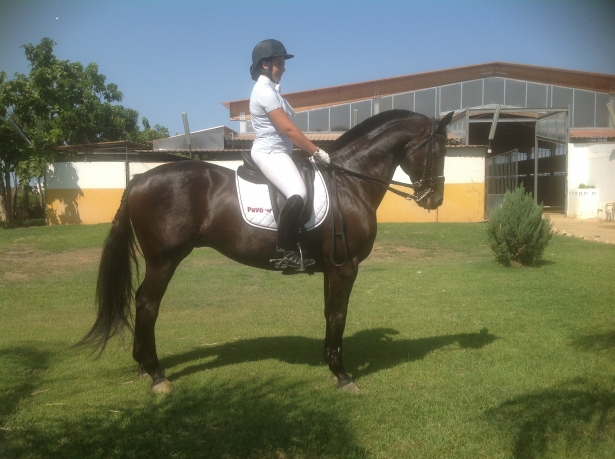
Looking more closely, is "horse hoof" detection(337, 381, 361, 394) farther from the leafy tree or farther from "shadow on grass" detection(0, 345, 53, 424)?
the leafy tree

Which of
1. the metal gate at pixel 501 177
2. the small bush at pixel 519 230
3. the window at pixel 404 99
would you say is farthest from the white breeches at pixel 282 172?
the window at pixel 404 99

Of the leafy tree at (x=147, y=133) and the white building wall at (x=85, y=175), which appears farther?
the leafy tree at (x=147, y=133)

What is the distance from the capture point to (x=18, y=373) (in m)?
5.43

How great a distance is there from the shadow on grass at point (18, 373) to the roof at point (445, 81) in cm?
3118

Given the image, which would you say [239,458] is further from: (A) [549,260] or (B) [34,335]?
(A) [549,260]

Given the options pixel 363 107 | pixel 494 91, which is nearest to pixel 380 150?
pixel 363 107

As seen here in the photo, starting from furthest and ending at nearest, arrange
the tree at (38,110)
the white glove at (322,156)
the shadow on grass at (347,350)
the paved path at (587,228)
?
the tree at (38,110) < the paved path at (587,228) < the shadow on grass at (347,350) < the white glove at (322,156)

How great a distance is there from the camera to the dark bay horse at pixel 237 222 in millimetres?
5223

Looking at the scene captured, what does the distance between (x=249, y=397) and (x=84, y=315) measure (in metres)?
4.78

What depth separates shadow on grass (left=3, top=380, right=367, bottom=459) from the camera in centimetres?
372

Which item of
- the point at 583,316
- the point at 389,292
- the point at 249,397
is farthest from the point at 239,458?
the point at 389,292

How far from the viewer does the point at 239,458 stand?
3.65 meters

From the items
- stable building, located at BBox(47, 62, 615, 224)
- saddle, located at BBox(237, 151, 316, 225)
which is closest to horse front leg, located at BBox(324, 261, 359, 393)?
saddle, located at BBox(237, 151, 316, 225)

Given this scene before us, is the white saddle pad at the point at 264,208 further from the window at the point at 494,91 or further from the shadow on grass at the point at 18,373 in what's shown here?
the window at the point at 494,91
